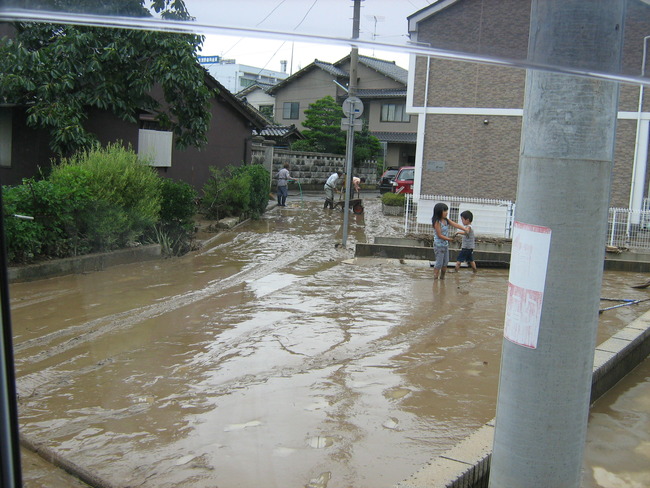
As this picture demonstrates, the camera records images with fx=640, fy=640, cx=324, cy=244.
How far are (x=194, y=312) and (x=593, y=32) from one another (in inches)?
250

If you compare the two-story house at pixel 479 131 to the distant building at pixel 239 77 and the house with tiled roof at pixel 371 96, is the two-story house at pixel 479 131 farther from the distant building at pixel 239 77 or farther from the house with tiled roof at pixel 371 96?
the distant building at pixel 239 77

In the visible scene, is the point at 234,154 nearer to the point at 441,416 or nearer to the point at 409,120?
the point at 441,416

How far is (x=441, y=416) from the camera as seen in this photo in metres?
4.88

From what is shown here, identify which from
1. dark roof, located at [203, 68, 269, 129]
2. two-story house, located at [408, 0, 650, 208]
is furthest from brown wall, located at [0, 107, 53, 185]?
two-story house, located at [408, 0, 650, 208]

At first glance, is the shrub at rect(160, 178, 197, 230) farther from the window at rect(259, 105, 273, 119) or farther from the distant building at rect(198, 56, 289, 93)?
the window at rect(259, 105, 273, 119)

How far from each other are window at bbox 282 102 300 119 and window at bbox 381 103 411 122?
6218mm

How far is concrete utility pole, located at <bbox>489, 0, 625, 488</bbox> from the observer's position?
257 cm

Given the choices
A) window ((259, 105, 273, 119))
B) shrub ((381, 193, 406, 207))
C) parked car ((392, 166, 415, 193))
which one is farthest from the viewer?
window ((259, 105, 273, 119))

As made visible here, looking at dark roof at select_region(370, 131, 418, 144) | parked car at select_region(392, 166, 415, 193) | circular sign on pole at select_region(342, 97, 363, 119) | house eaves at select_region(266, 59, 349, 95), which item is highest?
house eaves at select_region(266, 59, 349, 95)

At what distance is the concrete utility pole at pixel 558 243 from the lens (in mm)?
2570

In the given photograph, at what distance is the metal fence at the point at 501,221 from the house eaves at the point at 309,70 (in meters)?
28.3

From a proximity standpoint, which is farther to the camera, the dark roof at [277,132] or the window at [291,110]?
the window at [291,110]

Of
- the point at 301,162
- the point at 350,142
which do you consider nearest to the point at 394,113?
the point at 301,162

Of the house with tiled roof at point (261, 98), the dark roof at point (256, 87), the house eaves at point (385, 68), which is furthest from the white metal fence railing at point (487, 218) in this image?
the house with tiled roof at point (261, 98)
